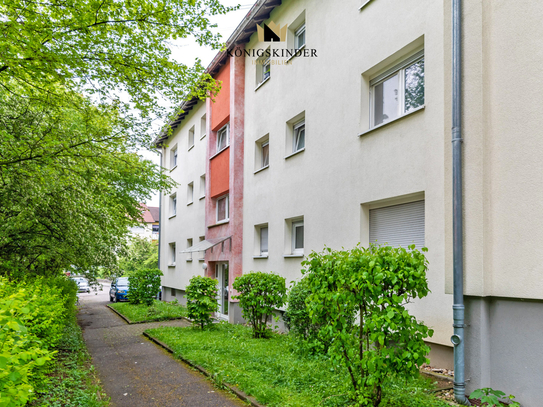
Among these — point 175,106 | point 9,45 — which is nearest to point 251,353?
point 175,106

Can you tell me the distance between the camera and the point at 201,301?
39.9ft

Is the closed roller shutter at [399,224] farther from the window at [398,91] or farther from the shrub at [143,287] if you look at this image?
the shrub at [143,287]

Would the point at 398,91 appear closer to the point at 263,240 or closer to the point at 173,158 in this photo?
the point at 263,240

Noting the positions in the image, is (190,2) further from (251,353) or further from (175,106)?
(251,353)

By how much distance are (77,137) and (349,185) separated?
565 centimetres

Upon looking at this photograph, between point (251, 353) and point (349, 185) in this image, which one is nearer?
point (251, 353)

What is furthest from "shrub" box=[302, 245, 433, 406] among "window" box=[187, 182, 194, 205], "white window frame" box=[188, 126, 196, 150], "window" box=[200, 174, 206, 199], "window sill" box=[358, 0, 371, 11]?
"white window frame" box=[188, 126, 196, 150]

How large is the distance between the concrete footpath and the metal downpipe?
284 centimetres

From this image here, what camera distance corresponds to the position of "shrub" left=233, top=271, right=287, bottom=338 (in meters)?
10.5

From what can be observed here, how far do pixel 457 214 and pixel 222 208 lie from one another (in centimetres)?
1314

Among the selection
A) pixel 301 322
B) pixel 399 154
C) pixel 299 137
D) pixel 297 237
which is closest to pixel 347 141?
pixel 399 154

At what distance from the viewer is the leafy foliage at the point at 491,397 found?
4913 millimetres

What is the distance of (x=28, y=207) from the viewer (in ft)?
31.8

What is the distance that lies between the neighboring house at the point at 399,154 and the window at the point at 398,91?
3 cm
